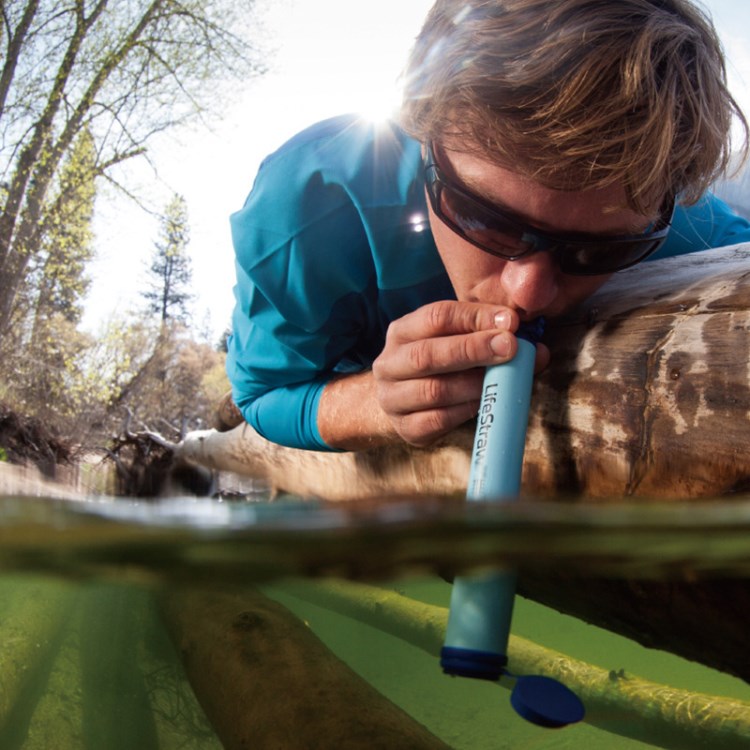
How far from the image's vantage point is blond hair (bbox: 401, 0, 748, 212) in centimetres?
52

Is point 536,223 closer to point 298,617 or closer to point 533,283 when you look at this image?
point 533,283

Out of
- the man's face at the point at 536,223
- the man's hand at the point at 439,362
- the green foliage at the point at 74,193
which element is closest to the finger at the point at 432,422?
the man's hand at the point at 439,362

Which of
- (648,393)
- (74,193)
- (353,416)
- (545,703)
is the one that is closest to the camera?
(545,703)

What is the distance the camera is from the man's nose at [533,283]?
56cm

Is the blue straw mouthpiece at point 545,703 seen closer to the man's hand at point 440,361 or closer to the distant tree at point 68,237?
the man's hand at point 440,361

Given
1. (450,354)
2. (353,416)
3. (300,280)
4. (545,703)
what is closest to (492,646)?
(545,703)

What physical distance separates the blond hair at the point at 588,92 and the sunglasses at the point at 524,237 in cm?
4

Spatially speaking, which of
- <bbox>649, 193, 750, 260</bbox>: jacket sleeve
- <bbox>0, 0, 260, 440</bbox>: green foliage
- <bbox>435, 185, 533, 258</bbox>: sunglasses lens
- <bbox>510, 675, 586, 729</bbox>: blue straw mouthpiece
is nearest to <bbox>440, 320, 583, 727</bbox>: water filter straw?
<bbox>510, 675, 586, 729</bbox>: blue straw mouthpiece

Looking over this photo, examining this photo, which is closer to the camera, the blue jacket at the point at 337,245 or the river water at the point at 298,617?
the river water at the point at 298,617

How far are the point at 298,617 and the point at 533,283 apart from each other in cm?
33

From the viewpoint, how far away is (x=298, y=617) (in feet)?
1.30

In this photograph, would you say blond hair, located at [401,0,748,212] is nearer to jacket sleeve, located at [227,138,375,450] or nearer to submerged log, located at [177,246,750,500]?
submerged log, located at [177,246,750,500]

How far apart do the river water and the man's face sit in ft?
0.90

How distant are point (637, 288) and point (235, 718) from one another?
478mm
